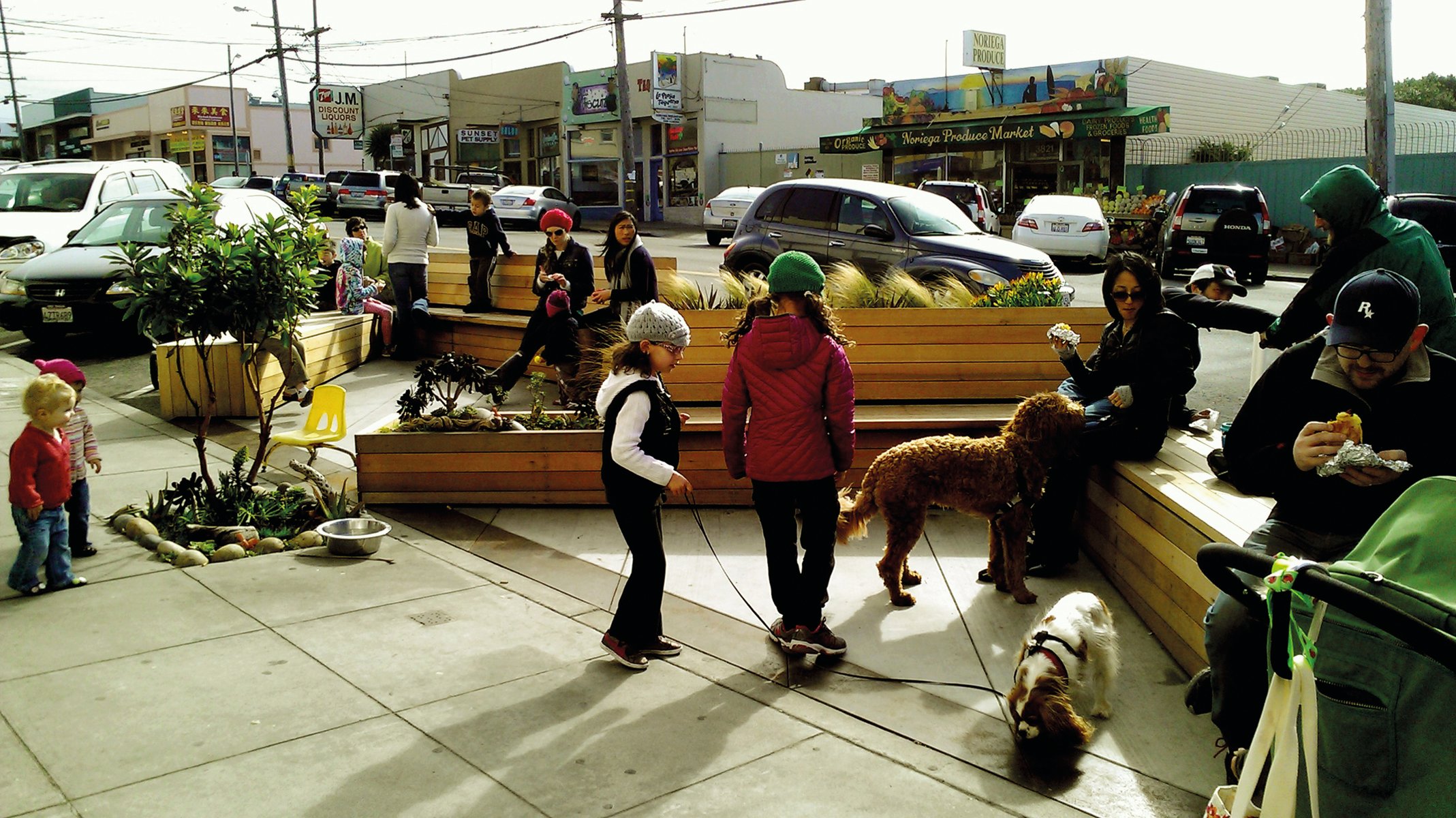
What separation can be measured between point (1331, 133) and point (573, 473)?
40562 mm

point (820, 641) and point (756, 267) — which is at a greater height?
point (756, 267)

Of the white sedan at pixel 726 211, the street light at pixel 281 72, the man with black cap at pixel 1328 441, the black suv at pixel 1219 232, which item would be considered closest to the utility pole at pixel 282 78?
the street light at pixel 281 72

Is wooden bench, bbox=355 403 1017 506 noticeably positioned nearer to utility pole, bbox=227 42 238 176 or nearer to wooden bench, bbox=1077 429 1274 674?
wooden bench, bbox=1077 429 1274 674

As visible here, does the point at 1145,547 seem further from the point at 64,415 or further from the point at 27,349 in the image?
the point at 27,349

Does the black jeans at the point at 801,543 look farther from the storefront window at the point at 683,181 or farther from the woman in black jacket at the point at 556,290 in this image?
the storefront window at the point at 683,181

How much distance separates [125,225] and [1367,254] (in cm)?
1317

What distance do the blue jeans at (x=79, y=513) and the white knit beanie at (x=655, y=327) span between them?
3.27 meters

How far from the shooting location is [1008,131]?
105 feet

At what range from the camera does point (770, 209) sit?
13.5 m

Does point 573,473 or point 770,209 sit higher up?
point 770,209

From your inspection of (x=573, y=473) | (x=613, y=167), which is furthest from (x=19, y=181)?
(x=613, y=167)

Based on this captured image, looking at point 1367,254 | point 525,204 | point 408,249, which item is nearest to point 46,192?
point 408,249

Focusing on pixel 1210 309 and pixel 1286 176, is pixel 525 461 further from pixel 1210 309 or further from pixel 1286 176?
pixel 1286 176

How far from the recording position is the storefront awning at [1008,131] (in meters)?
29.5
